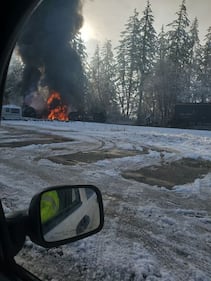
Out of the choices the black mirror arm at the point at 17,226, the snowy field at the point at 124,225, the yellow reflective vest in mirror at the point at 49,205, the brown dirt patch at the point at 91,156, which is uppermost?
the yellow reflective vest in mirror at the point at 49,205

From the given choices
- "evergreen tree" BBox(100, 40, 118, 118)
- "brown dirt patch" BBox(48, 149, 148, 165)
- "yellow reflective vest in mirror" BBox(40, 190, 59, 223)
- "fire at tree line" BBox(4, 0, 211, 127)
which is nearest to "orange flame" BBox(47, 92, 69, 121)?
"fire at tree line" BBox(4, 0, 211, 127)

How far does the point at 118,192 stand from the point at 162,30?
39.0 metres

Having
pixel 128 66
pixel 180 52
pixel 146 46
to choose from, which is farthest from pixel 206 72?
pixel 128 66

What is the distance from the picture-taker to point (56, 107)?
36.0 meters

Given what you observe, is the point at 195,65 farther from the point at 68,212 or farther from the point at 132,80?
the point at 68,212

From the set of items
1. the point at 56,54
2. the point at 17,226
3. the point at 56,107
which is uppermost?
the point at 56,54

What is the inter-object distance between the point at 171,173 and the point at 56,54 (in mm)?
29763

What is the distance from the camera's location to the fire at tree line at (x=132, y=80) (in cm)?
3522

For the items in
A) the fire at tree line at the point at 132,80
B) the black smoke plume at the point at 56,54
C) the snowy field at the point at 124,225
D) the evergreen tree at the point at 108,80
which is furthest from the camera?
the evergreen tree at the point at 108,80

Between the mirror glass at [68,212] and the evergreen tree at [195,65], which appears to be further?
the evergreen tree at [195,65]

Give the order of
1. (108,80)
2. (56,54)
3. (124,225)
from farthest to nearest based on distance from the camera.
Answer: (108,80) → (56,54) → (124,225)

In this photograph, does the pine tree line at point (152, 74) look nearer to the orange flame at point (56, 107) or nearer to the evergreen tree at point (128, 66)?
the evergreen tree at point (128, 66)

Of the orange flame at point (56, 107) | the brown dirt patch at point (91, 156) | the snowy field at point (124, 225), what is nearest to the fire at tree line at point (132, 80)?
the orange flame at point (56, 107)

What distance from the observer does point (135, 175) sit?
6840mm
